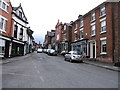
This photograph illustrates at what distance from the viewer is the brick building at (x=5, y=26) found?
837 inches

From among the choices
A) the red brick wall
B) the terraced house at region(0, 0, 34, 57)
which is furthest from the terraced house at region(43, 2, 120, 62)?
the red brick wall

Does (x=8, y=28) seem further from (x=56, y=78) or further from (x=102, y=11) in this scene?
(x=56, y=78)

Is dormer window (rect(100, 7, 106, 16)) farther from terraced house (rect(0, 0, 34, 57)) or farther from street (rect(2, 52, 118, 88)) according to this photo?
terraced house (rect(0, 0, 34, 57))

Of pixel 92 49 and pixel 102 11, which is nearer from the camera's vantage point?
pixel 102 11

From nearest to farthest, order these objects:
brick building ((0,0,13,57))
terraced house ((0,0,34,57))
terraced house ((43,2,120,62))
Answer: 1. terraced house ((43,2,120,62))
2. brick building ((0,0,13,57))
3. terraced house ((0,0,34,57))

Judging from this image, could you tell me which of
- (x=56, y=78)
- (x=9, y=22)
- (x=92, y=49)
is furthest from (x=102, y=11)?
(x=56, y=78)

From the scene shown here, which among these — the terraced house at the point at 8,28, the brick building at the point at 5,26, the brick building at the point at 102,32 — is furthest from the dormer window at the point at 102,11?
the brick building at the point at 5,26

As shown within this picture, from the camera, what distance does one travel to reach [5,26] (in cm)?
2266

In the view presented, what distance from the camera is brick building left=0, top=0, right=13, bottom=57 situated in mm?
21272

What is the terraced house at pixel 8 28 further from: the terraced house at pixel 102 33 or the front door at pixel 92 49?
the front door at pixel 92 49

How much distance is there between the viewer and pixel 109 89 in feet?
21.2

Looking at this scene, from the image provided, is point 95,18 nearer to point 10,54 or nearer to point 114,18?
point 114,18

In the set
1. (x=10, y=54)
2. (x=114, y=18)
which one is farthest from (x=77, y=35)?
(x=10, y=54)

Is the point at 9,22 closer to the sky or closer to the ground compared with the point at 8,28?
closer to the sky
